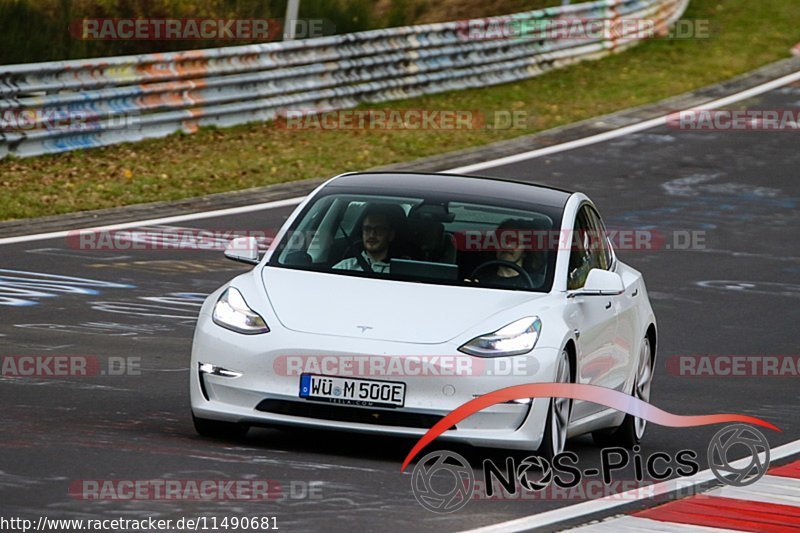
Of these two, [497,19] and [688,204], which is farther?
[497,19]

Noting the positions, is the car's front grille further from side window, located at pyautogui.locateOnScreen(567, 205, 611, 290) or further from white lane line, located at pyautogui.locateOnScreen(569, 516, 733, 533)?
side window, located at pyautogui.locateOnScreen(567, 205, 611, 290)

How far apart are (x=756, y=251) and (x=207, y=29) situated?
11840 millimetres

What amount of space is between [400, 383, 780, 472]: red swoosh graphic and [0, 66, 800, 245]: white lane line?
7666 mm

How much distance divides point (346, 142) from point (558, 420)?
15.3 metres

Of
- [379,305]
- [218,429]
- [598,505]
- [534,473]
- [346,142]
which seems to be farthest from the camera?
[346,142]

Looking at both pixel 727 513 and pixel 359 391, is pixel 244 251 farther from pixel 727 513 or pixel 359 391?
pixel 727 513

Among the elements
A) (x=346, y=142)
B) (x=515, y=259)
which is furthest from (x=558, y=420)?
(x=346, y=142)

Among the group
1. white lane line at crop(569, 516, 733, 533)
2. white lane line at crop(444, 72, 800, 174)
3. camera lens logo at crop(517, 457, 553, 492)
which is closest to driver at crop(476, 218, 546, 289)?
camera lens logo at crop(517, 457, 553, 492)

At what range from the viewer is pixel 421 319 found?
8.47 meters

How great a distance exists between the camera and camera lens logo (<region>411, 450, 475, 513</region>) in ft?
24.4

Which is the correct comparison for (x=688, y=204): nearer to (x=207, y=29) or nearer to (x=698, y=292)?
(x=698, y=292)

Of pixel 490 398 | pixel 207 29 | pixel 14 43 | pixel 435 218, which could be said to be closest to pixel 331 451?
pixel 490 398

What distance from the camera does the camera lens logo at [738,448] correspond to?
348 inches

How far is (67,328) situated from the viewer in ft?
40.5
